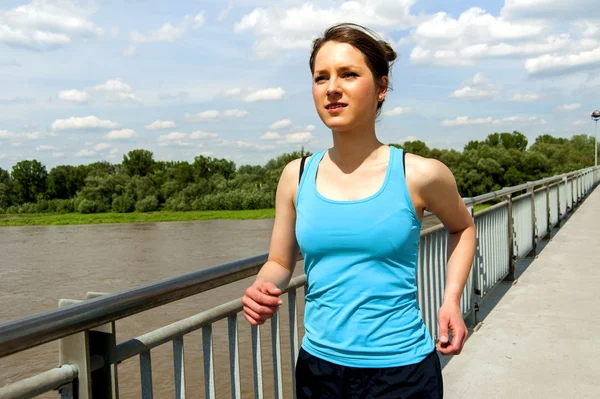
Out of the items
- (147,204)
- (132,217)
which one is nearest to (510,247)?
(132,217)

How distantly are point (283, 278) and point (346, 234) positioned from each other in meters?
0.29

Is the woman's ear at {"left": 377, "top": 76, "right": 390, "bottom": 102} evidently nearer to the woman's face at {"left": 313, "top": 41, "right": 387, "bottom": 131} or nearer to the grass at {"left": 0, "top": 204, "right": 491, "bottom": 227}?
the woman's face at {"left": 313, "top": 41, "right": 387, "bottom": 131}

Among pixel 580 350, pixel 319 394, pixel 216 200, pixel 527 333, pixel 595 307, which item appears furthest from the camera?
pixel 216 200

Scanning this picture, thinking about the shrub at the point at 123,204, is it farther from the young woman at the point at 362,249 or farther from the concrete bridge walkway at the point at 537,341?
the young woman at the point at 362,249

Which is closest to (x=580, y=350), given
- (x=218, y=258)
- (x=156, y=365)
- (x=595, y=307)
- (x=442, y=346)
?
(x=595, y=307)

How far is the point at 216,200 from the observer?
63.0 meters

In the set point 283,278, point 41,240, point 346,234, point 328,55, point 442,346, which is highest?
point 328,55

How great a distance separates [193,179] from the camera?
240 ft

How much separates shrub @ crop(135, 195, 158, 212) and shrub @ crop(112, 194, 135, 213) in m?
1.21

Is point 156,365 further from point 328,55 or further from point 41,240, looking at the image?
point 41,240

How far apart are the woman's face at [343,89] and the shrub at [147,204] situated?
64004 millimetres

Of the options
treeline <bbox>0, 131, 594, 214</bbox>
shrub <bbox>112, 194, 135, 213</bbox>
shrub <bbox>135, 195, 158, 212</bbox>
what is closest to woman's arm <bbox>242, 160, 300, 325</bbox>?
treeline <bbox>0, 131, 594, 214</bbox>

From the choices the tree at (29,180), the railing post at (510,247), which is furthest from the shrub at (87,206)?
the railing post at (510,247)

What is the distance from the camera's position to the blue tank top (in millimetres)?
1523
